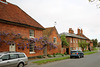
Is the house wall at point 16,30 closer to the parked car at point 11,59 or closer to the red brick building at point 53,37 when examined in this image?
the red brick building at point 53,37

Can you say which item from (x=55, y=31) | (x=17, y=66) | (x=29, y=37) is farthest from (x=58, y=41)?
(x=17, y=66)

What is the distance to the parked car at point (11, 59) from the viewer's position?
28.2ft

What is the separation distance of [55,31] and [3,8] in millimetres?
13270

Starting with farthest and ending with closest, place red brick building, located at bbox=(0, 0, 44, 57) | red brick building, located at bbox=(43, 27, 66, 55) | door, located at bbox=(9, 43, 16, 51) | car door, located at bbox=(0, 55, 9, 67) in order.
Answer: red brick building, located at bbox=(43, 27, 66, 55) → door, located at bbox=(9, 43, 16, 51) → red brick building, located at bbox=(0, 0, 44, 57) → car door, located at bbox=(0, 55, 9, 67)

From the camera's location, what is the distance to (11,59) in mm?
9242

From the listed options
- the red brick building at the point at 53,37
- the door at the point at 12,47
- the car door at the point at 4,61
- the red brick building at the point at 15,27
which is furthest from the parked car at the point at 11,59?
the red brick building at the point at 53,37

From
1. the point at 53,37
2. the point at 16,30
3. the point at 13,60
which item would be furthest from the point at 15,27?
the point at 53,37

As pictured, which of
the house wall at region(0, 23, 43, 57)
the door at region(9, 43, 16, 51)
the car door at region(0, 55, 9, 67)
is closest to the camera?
the car door at region(0, 55, 9, 67)

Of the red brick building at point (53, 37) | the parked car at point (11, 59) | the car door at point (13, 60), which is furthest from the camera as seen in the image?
the red brick building at point (53, 37)

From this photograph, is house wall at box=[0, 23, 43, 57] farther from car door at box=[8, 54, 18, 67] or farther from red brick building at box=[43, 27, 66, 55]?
car door at box=[8, 54, 18, 67]

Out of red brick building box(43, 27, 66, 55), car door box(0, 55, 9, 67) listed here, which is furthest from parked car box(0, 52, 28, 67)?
red brick building box(43, 27, 66, 55)

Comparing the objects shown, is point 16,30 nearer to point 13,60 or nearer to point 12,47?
point 12,47

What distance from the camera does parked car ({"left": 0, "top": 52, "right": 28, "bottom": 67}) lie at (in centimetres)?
861

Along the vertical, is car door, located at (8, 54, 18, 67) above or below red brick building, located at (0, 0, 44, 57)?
below
